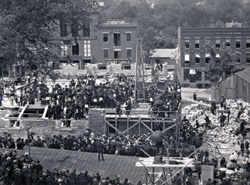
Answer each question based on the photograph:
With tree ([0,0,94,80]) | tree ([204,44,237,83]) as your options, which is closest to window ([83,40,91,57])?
tree ([204,44,237,83])

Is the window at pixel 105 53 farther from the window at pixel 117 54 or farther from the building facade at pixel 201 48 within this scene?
the building facade at pixel 201 48

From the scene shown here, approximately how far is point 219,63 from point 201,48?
5.07 meters

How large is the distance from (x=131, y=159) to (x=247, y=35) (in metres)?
49.1

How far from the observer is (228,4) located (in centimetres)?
15350

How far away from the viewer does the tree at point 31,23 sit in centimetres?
2136

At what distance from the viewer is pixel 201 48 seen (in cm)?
6925

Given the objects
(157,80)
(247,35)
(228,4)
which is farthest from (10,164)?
(228,4)

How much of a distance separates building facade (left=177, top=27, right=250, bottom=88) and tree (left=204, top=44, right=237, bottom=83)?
2.45 m

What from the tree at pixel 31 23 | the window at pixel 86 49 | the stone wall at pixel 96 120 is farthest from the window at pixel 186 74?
the tree at pixel 31 23

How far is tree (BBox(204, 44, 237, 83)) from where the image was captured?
212ft

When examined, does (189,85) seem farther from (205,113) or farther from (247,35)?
(205,113)

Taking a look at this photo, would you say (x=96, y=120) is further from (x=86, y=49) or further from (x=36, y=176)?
(x=86, y=49)

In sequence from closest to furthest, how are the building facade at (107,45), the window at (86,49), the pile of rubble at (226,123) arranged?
the pile of rubble at (226,123), the building facade at (107,45), the window at (86,49)

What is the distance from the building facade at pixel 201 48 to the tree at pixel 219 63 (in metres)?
2.45
